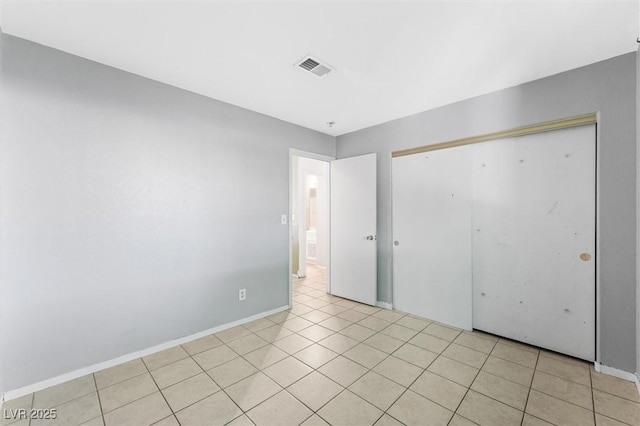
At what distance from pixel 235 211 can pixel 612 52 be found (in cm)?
366

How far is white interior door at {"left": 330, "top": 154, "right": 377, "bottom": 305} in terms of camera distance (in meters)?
3.80

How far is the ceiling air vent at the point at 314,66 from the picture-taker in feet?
7.17

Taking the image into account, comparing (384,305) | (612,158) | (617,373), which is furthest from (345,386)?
(612,158)

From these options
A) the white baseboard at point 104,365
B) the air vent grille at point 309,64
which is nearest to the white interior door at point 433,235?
the air vent grille at point 309,64

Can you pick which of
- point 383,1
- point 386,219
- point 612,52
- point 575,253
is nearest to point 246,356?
point 386,219

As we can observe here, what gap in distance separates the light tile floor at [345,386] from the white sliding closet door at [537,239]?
24 centimetres

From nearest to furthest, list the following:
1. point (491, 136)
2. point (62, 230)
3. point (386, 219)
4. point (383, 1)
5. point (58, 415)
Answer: point (383, 1) < point (58, 415) < point (62, 230) < point (491, 136) < point (386, 219)

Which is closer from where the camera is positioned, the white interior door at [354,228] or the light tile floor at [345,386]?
the light tile floor at [345,386]

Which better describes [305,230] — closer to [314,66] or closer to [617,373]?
[314,66]

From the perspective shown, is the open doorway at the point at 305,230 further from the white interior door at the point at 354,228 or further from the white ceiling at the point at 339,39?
the white ceiling at the point at 339,39

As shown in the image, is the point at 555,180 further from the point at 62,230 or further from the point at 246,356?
the point at 62,230

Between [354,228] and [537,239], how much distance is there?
6.99 feet

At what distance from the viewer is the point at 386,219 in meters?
3.73

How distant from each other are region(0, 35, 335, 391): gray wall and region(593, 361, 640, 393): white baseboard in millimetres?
3305
